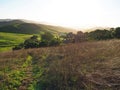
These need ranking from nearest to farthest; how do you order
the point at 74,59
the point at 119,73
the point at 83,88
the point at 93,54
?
the point at 83,88
the point at 119,73
the point at 74,59
the point at 93,54

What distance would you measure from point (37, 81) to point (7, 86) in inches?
57.5

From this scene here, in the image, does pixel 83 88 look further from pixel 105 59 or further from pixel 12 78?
pixel 12 78

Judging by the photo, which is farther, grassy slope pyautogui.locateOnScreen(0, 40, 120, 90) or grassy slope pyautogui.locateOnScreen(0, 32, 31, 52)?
grassy slope pyautogui.locateOnScreen(0, 32, 31, 52)

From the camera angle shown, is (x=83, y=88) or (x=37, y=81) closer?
(x=83, y=88)

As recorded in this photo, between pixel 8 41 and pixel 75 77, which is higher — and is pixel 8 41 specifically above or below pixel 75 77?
below

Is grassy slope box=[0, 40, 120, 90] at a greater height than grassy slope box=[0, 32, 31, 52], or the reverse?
grassy slope box=[0, 40, 120, 90]

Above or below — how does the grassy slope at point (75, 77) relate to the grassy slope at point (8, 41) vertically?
above

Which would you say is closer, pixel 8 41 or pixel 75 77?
pixel 75 77

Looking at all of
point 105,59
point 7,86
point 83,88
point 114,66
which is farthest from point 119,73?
point 7,86

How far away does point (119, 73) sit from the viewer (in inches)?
369

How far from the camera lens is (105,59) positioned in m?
12.2

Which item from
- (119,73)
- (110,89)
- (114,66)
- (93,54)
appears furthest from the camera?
(93,54)

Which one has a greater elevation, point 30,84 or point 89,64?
point 89,64

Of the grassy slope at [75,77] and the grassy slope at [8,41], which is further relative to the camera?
the grassy slope at [8,41]
